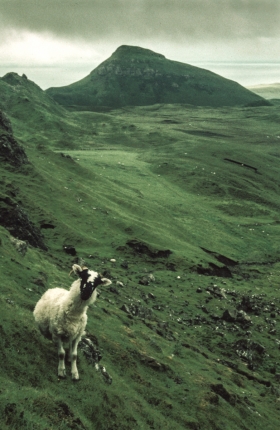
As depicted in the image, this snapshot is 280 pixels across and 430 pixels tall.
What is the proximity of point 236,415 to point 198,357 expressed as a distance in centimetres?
1012

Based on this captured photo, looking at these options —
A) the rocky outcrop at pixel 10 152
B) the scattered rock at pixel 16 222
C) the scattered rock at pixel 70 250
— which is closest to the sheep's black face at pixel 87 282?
the scattered rock at pixel 16 222

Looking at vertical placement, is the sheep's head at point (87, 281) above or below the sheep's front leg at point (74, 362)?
above

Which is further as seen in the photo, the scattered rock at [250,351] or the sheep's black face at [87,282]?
the scattered rock at [250,351]

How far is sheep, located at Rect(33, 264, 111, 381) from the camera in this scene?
17.9 m

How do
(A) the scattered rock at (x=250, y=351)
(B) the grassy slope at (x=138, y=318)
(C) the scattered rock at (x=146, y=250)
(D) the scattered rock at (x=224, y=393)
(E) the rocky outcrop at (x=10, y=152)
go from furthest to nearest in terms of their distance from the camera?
(E) the rocky outcrop at (x=10, y=152)
(C) the scattered rock at (x=146, y=250)
(A) the scattered rock at (x=250, y=351)
(D) the scattered rock at (x=224, y=393)
(B) the grassy slope at (x=138, y=318)

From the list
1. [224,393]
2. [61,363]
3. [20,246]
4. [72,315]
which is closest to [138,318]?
[20,246]

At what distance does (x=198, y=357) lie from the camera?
36250 mm

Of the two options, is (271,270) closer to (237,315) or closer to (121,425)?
(237,315)

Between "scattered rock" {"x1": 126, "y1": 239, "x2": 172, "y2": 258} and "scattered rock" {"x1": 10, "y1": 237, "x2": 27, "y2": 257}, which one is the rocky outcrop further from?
"scattered rock" {"x1": 10, "y1": 237, "x2": 27, "y2": 257}

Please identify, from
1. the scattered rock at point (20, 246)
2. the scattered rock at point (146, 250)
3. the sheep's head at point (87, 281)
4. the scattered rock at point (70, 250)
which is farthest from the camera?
the scattered rock at point (146, 250)

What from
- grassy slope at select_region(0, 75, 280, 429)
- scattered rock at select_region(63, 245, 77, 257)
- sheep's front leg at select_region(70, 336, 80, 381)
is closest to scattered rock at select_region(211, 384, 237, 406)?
grassy slope at select_region(0, 75, 280, 429)

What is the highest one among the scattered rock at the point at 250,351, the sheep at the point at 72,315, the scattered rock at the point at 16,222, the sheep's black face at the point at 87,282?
the sheep's black face at the point at 87,282

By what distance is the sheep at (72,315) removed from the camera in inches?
704

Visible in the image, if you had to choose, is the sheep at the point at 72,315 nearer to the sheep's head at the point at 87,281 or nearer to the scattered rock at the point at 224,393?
the sheep's head at the point at 87,281
